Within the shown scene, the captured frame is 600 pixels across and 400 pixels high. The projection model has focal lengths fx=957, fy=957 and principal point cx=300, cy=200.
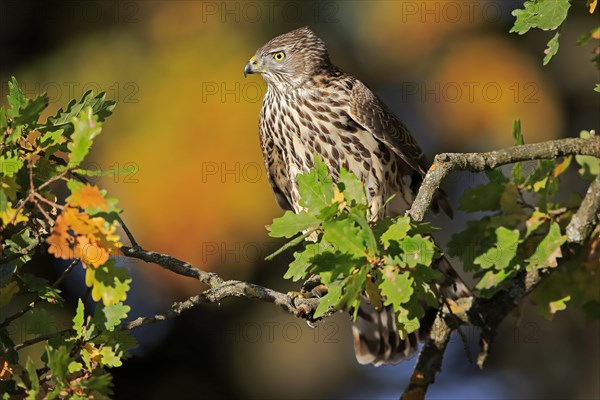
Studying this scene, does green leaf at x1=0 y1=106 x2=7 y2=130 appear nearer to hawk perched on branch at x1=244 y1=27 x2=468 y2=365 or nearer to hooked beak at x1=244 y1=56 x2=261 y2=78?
hawk perched on branch at x1=244 y1=27 x2=468 y2=365

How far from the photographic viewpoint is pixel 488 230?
3.95 m

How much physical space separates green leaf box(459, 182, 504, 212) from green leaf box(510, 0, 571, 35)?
0.83 meters

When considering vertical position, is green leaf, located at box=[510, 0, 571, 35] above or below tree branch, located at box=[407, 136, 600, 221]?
above

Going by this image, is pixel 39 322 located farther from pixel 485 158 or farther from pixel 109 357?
pixel 485 158

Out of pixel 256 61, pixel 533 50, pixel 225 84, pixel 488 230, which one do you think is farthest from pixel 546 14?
pixel 533 50

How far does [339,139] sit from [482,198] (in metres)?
1.30

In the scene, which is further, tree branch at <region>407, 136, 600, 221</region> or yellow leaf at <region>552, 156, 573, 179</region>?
yellow leaf at <region>552, 156, 573, 179</region>

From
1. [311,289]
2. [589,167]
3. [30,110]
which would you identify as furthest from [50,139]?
[589,167]

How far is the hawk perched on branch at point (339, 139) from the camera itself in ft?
17.0

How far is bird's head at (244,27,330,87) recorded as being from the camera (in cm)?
555

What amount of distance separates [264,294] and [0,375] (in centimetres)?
101

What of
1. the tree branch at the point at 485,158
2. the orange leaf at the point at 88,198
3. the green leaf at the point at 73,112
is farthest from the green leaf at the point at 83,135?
the tree branch at the point at 485,158

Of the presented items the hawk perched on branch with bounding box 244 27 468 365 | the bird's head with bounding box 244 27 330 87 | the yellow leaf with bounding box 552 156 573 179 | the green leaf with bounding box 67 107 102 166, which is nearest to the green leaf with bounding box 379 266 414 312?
the green leaf with bounding box 67 107 102 166

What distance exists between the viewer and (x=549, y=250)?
12.4 feet
